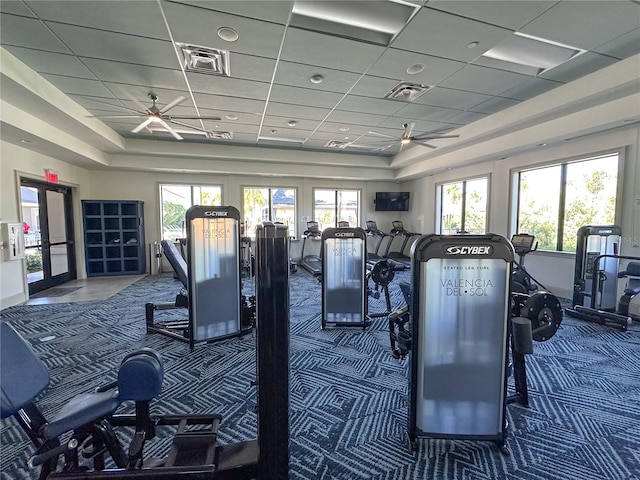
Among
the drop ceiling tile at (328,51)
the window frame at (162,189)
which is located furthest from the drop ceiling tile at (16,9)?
the window frame at (162,189)

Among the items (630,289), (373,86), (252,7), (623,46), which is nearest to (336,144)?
(373,86)

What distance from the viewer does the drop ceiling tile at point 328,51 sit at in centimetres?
313

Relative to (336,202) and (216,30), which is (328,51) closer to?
(216,30)

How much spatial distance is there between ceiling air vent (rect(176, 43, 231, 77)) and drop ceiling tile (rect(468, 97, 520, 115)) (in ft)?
13.7

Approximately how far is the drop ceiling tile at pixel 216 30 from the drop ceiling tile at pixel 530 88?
11.8ft

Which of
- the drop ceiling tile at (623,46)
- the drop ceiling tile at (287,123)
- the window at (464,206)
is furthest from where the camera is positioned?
the window at (464,206)

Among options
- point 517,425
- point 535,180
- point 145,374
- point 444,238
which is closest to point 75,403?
point 145,374

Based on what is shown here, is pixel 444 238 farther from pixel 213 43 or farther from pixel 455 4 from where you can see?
pixel 213 43

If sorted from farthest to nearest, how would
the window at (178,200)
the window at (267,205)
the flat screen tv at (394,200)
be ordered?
the flat screen tv at (394,200) → the window at (267,205) → the window at (178,200)

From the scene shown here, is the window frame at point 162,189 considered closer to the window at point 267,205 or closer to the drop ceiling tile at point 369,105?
the window at point 267,205

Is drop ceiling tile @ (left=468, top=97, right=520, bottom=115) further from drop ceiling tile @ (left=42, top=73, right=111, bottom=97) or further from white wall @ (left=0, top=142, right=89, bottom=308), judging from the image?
white wall @ (left=0, top=142, right=89, bottom=308)

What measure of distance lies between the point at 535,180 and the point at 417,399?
6.31 metres

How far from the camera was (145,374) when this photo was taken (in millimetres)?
1372

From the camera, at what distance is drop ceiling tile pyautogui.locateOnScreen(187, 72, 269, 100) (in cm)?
403
